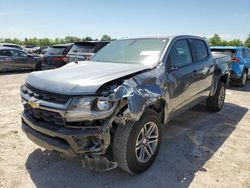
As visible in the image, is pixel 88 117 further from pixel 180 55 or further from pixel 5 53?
pixel 5 53

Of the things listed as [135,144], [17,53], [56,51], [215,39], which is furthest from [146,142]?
[215,39]

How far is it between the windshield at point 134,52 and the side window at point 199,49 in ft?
3.26

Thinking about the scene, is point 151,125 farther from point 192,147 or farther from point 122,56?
point 122,56

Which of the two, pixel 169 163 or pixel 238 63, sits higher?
pixel 238 63

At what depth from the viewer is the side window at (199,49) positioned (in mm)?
4861

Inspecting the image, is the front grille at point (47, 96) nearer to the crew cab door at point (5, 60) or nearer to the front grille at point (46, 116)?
the front grille at point (46, 116)

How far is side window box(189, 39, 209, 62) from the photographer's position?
4861 mm

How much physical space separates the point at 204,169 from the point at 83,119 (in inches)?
74.6

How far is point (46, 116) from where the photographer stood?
290cm

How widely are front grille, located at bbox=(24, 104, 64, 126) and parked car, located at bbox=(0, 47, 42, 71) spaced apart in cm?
1158

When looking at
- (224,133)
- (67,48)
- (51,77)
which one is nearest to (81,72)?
(51,77)

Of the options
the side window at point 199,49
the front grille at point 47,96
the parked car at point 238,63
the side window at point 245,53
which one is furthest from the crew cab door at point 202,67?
the side window at point 245,53

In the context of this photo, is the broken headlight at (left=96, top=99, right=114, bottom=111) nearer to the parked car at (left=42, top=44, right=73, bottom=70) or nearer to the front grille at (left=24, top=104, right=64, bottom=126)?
the front grille at (left=24, top=104, right=64, bottom=126)

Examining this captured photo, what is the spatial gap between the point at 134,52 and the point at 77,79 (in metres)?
1.59
